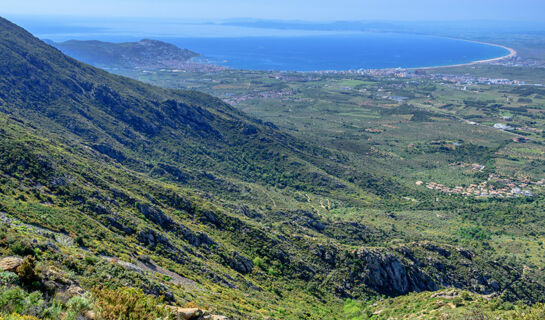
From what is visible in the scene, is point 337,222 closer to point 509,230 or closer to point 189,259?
point 189,259

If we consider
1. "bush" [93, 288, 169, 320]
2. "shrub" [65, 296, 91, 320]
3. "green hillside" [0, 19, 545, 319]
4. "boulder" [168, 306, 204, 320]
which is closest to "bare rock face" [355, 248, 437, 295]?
"green hillside" [0, 19, 545, 319]

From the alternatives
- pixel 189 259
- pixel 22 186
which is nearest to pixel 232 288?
pixel 189 259

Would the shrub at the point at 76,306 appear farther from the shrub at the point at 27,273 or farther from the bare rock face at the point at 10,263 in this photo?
the bare rock face at the point at 10,263

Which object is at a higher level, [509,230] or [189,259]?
[189,259]

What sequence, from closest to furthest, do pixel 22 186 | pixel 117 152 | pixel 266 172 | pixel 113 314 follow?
pixel 113 314, pixel 22 186, pixel 117 152, pixel 266 172

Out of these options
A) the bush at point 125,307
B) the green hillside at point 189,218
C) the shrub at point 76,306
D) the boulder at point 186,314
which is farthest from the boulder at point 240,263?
the shrub at point 76,306

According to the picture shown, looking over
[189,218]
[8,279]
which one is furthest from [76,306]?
[189,218]

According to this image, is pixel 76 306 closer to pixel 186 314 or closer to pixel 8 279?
pixel 8 279
